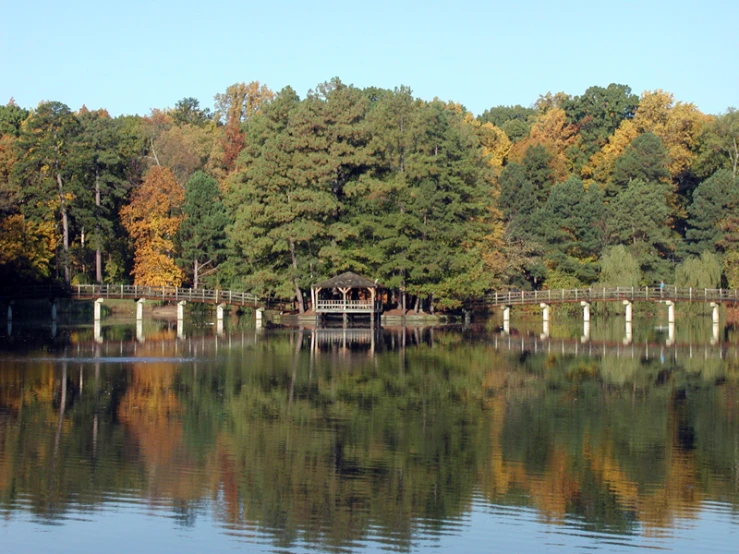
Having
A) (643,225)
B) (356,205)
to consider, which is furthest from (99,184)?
(643,225)

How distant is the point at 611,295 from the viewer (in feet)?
207

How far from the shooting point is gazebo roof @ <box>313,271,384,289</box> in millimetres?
58125

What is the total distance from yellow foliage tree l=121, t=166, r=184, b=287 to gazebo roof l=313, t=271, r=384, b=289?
13332 mm

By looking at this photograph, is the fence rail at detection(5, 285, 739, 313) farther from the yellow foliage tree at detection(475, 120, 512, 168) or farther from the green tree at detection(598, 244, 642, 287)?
the yellow foliage tree at detection(475, 120, 512, 168)

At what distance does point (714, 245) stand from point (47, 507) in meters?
62.2

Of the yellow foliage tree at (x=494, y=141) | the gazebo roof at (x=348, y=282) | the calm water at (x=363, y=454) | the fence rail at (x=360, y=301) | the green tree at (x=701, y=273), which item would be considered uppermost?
the yellow foliage tree at (x=494, y=141)

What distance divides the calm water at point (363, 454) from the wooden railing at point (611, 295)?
22.6 meters

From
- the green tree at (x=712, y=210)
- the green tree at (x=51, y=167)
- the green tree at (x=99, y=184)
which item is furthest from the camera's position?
the green tree at (x=712, y=210)

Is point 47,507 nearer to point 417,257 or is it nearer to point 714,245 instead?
point 417,257

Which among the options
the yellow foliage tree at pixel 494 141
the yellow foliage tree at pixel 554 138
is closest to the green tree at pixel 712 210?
the yellow foliage tree at pixel 554 138

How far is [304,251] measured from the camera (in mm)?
60938

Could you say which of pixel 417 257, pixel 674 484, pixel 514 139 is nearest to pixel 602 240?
pixel 417 257

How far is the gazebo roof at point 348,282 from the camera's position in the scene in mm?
58125

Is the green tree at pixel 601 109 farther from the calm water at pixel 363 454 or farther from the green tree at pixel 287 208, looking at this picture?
the calm water at pixel 363 454
